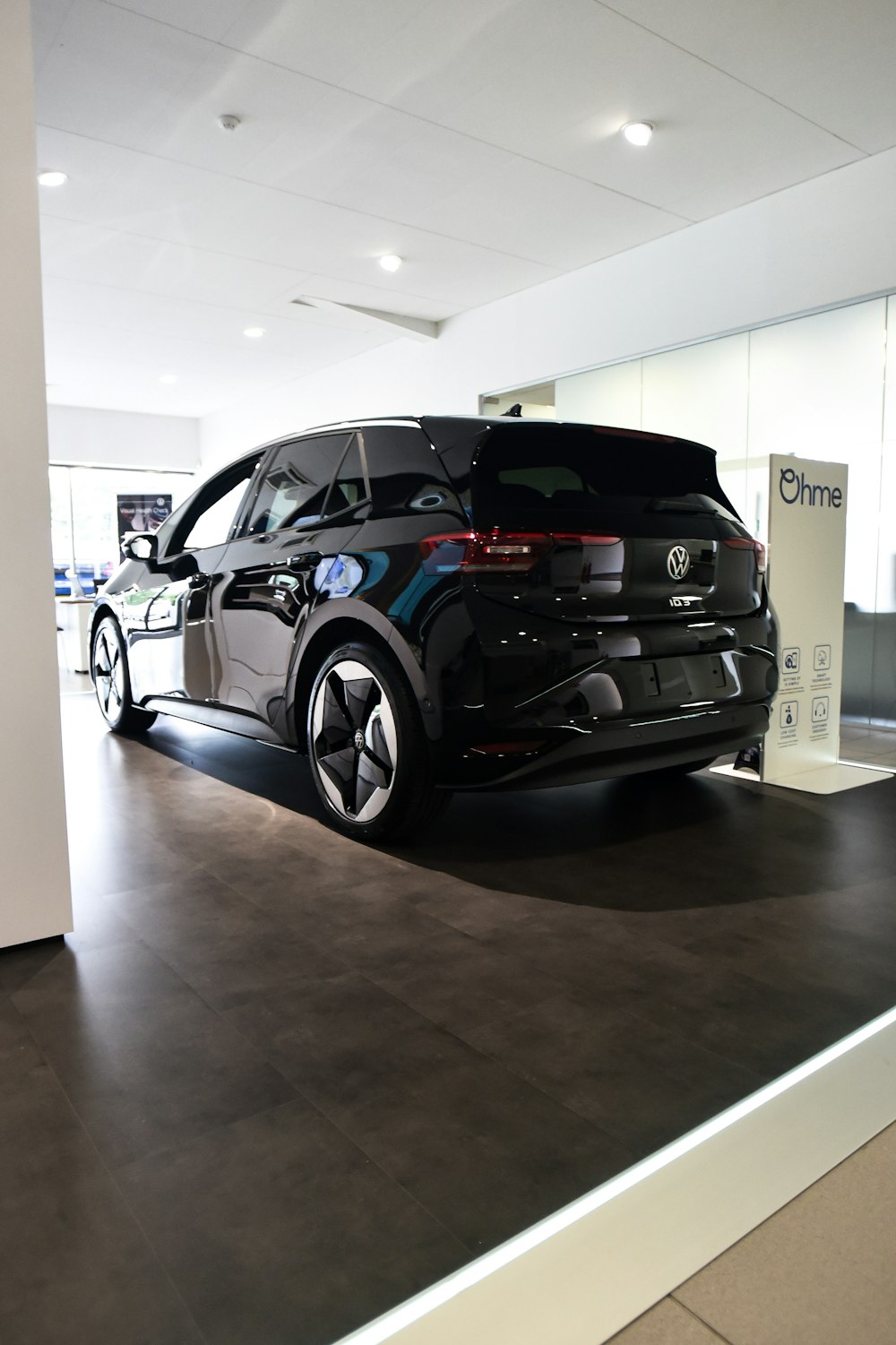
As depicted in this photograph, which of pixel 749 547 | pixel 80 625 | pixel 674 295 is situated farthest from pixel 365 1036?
pixel 80 625

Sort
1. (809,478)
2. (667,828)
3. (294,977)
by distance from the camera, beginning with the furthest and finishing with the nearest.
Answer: (809,478), (667,828), (294,977)

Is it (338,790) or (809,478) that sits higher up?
(809,478)

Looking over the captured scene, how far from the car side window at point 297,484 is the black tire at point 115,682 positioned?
5.43 feet

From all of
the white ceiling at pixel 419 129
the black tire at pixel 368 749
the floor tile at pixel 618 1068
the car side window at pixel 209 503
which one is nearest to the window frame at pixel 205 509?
the car side window at pixel 209 503

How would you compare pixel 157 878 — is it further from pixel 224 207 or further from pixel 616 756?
pixel 224 207

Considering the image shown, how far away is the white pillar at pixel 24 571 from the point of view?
2.22 m

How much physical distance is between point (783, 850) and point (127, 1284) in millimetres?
2472

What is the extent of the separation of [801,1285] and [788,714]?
3310 mm

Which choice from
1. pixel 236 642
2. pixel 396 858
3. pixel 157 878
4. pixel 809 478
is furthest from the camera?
pixel 809 478

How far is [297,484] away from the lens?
371 cm

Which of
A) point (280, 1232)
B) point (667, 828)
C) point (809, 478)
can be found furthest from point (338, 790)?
point (809, 478)

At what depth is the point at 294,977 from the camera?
2.21 m

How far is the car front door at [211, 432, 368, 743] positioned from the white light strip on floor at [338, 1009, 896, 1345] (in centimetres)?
210

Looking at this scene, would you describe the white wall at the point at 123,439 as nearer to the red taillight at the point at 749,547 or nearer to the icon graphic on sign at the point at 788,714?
the icon graphic on sign at the point at 788,714
